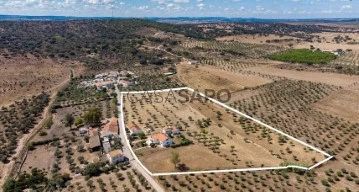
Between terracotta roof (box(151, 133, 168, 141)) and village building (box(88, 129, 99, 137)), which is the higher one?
terracotta roof (box(151, 133, 168, 141))

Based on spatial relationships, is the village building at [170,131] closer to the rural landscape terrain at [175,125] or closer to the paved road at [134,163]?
the rural landscape terrain at [175,125]

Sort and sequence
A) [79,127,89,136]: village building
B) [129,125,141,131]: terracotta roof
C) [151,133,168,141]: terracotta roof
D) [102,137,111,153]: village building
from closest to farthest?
[102,137,111,153]: village building
[151,133,168,141]: terracotta roof
[129,125,141,131]: terracotta roof
[79,127,89,136]: village building

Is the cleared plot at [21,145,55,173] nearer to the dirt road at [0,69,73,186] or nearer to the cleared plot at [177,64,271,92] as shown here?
the dirt road at [0,69,73,186]

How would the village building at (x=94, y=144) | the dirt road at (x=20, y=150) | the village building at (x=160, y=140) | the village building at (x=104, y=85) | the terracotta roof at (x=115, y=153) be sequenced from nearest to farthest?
the dirt road at (x=20, y=150)
the terracotta roof at (x=115, y=153)
the village building at (x=94, y=144)
the village building at (x=160, y=140)
the village building at (x=104, y=85)

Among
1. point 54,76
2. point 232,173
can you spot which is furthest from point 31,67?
point 232,173

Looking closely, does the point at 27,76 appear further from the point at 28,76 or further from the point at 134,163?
the point at 134,163

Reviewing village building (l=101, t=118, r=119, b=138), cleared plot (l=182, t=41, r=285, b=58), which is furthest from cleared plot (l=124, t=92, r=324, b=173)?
cleared plot (l=182, t=41, r=285, b=58)

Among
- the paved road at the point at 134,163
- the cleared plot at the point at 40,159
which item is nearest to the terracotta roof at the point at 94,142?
the paved road at the point at 134,163
